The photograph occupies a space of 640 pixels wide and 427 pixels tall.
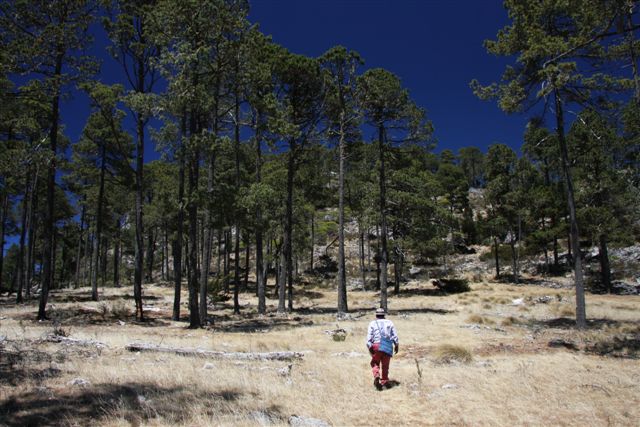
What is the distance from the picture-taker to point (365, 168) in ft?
92.1

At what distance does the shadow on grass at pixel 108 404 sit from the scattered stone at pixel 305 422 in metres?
1.02

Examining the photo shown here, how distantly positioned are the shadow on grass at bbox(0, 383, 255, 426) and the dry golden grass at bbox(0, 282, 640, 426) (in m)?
0.02

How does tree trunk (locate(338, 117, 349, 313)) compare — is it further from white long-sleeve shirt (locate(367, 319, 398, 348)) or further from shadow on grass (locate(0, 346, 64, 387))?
shadow on grass (locate(0, 346, 64, 387))

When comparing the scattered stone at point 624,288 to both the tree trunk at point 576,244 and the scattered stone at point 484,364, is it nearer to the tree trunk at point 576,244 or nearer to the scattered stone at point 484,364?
the tree trunk at point 576,244

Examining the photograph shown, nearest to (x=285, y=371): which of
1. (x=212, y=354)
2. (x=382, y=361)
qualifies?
(x=382, y=361)

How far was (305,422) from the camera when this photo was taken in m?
6.41

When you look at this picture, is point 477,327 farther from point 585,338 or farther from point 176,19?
point 176,19

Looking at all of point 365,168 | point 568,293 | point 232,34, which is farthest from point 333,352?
point 568,293

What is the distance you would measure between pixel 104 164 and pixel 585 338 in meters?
27.8

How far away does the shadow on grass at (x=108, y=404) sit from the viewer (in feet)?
18.7

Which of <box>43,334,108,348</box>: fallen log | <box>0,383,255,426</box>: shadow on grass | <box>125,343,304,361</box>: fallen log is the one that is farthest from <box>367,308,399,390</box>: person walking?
<box>43,334,108,348</box>: fallen log

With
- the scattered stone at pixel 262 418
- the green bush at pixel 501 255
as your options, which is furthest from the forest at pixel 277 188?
the green bush at pixel 501 255

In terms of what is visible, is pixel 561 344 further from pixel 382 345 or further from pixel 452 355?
pixel 382 345

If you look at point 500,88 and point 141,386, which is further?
point 500,88
